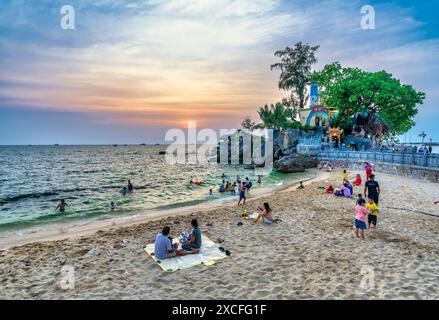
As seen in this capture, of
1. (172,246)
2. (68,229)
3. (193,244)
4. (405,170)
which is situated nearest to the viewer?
(172,246)

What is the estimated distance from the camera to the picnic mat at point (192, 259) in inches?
294

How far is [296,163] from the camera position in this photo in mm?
38000

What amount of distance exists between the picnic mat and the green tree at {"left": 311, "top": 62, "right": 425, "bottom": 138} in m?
39.3

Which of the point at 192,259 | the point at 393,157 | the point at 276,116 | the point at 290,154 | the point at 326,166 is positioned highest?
the point at 276,116

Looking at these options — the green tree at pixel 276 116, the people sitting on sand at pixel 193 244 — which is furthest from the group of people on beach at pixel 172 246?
the green tree at pixel 276 116

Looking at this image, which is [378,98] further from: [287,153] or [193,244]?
[193,244]

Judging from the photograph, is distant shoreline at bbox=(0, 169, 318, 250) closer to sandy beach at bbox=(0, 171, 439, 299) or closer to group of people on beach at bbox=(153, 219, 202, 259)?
sandy beach at bbox=(0, 171, 439, 299)

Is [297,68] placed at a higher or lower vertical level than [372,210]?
higher

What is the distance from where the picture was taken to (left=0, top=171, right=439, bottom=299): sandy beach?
20.1 ft

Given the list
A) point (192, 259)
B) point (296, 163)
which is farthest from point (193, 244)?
point (296, 163)

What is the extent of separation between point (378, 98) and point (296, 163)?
15.9 meters

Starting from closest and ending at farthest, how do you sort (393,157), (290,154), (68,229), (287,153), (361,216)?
(361,216) → (68,229) → (393,157) → (290,154) → (287,153)

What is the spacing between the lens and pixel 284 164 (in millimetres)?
38094
